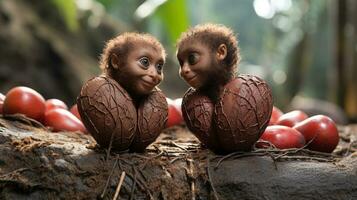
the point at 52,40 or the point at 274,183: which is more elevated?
the point at 52,40

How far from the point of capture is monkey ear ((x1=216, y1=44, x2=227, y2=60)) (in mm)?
1856

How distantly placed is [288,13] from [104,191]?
925 cm

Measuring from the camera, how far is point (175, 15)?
143 inches

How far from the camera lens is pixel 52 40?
15.5ft

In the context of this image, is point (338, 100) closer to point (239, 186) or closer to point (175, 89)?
point (175, 89)

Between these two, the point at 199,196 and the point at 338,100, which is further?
the point at 338,100

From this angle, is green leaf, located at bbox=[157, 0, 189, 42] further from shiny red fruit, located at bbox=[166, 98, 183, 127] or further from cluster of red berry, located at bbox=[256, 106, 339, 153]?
cluster of red berry, located at bbox=[256, 106, 339, 153]

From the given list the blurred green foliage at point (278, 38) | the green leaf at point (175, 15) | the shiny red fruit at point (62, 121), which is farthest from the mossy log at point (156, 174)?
the blurred green foliage at point (278, 38)

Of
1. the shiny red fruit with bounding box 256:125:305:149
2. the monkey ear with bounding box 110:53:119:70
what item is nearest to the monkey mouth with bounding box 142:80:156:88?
the monkey ear with bounding box 110:53:119:70

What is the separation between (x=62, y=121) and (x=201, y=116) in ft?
2.19

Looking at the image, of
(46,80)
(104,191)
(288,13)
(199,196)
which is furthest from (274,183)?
(288,13)

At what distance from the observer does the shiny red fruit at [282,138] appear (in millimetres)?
1973

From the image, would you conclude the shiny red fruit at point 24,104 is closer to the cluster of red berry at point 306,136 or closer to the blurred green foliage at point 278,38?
the cluster of red berry at point 306,136

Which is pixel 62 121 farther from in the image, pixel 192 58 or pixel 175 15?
pixel 175 15
